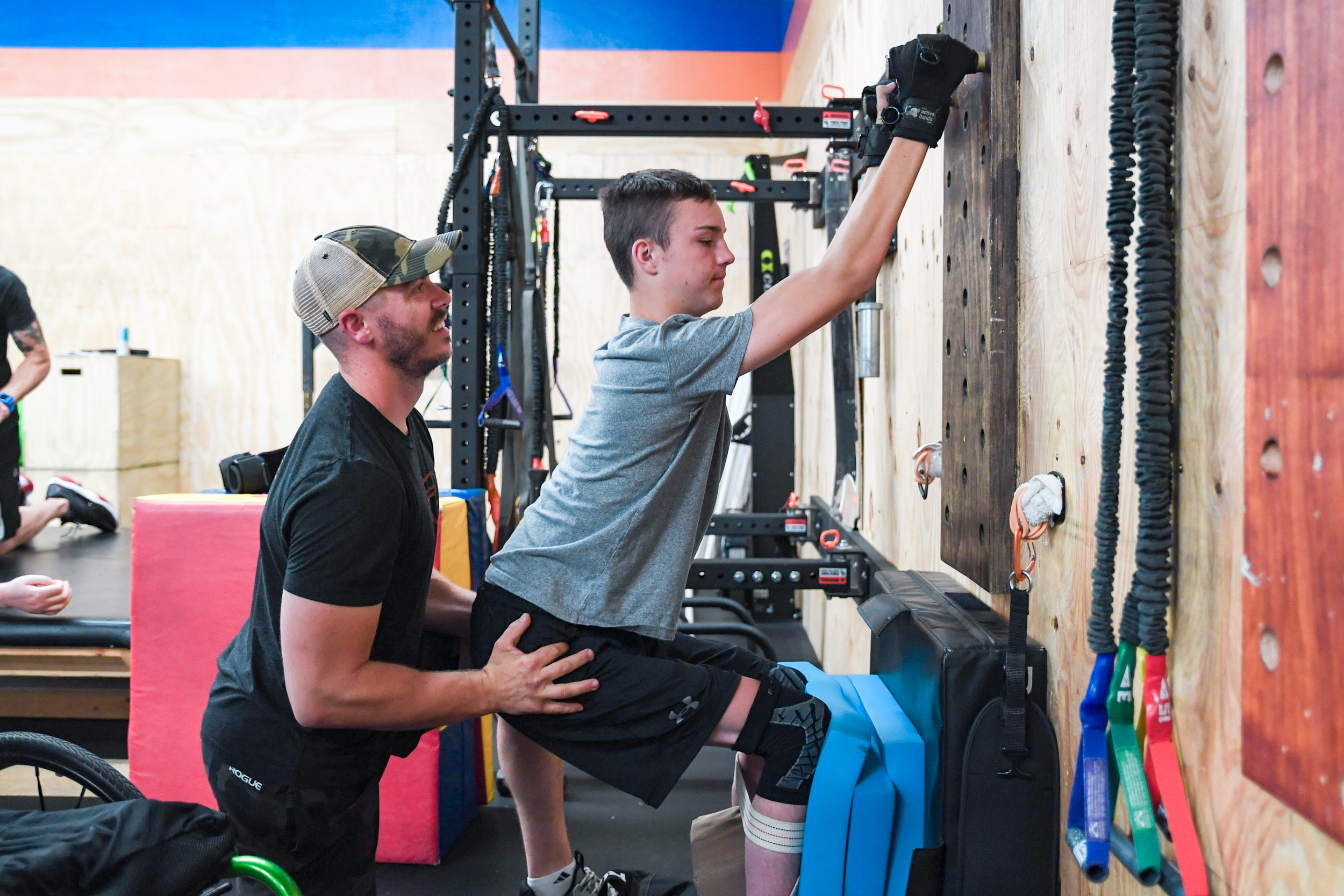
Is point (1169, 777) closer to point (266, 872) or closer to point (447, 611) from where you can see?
point (266, 872)

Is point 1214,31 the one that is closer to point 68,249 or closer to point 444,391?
point 444,391

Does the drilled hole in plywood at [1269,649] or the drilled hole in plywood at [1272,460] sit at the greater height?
the drilled hole in plywood at [1272,460]

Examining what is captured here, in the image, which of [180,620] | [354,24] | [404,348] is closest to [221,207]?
[354,24]

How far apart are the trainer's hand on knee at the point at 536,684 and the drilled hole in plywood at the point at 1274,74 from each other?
986 millimetres

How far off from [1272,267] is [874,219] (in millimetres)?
581

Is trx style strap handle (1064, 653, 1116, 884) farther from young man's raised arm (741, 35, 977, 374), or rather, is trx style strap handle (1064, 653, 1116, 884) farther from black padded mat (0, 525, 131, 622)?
black padded mat (0, 525, 131, 622)

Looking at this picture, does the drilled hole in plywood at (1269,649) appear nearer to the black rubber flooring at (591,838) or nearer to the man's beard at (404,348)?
the man's beard at (404,348)

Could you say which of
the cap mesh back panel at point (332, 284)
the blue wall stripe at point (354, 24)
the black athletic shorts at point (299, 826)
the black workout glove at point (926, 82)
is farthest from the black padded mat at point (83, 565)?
the blue wall stripe at point (354, 24)

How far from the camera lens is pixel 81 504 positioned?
14.1ft

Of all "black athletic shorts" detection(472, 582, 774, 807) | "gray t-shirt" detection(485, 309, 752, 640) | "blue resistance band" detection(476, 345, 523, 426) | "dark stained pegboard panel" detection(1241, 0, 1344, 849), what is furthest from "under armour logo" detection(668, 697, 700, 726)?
"blue resistance band" detection(476, 345, 523, 426)

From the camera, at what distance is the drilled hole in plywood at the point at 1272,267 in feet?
2.47

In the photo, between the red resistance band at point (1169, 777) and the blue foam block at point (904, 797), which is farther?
the blue foam block at point (904, 797)

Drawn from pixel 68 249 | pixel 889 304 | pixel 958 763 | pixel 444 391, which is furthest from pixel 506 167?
pixel 68 249

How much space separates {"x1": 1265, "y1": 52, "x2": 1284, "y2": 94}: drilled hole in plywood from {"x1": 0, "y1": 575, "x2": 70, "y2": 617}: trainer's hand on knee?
1.94 m
